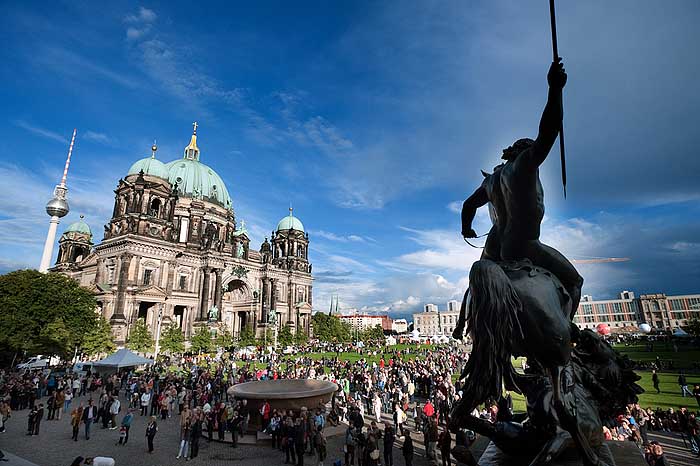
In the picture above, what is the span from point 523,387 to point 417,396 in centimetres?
2100

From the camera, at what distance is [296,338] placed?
68062 millimetres

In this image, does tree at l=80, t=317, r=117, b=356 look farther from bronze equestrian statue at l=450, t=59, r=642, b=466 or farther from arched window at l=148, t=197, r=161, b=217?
bronze equestrian statue at l=450, t=59, r=642, b=466

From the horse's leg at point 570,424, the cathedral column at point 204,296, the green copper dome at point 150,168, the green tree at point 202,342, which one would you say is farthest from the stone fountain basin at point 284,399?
the green copper dome at point 150,168

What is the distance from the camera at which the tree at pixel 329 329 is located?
84.0 m

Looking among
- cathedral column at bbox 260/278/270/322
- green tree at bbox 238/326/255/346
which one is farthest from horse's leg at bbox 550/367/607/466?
cathedral column at bbox 260/278/270/322

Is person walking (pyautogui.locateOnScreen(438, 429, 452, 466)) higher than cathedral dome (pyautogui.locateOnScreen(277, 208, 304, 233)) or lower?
lower

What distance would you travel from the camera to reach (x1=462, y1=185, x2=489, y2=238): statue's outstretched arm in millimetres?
5689

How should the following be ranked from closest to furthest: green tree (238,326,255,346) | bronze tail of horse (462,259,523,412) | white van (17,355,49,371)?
bronze tail of horse (462,259,523,412) → white van (17,355,49,371) → green tree (238,326,255,346)

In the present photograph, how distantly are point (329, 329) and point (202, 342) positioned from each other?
42.4 m

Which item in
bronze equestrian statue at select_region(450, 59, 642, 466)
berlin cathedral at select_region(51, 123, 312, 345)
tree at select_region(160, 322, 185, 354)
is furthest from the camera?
berlin cathedral at select_region(51, 123, 312, 345)

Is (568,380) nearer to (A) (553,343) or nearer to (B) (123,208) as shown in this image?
(A) (553,343)

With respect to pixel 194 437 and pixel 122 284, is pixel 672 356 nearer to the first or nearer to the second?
pixel 194 437

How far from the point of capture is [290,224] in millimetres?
87375

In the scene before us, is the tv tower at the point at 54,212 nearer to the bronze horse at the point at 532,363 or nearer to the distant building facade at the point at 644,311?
the bronze horse at the point at 532,363
